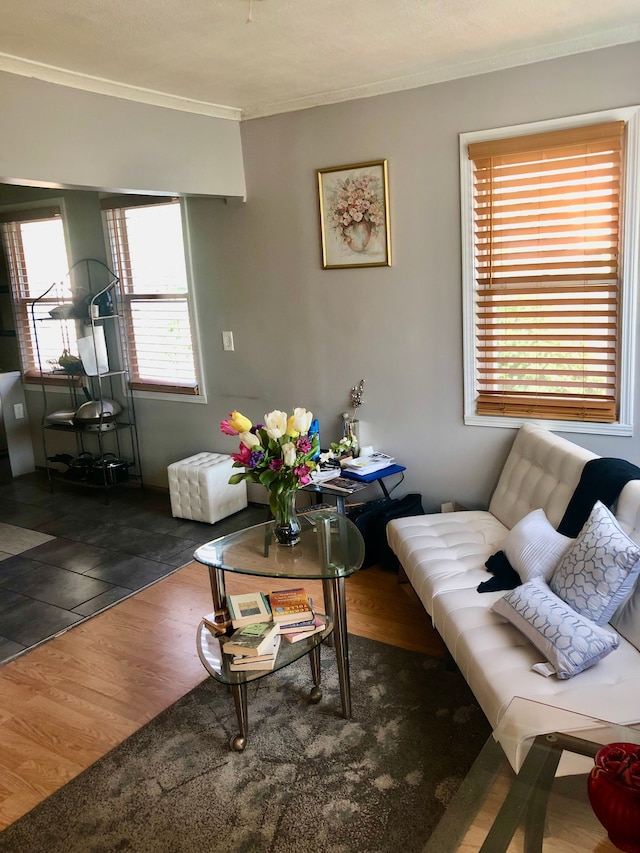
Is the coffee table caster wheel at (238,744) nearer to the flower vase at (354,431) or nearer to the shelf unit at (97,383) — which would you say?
the flower vase at (354,431)

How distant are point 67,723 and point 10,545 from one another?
202 centimetres

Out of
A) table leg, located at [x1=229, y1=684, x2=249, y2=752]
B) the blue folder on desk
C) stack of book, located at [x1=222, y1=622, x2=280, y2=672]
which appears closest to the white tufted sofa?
the blue folder on desk

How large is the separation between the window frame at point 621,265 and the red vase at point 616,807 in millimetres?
2144

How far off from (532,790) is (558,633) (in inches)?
23.7

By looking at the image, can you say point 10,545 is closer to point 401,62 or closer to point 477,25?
point 401,62

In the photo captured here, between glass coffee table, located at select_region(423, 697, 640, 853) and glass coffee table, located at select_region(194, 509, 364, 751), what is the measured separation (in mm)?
791

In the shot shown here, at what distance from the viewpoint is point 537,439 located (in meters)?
3.31

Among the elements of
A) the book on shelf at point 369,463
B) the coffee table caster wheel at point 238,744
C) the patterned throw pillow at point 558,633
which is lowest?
the coffee table caster wheel at point 238,744

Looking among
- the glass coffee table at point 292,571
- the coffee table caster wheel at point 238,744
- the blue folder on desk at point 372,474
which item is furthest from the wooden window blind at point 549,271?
the coffee table caster wheel at point 238,744

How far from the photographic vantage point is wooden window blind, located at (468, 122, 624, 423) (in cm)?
320

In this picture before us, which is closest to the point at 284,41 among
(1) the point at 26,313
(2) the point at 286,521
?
(2) the point at 286,521

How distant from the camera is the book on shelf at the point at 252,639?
2330 millimetres

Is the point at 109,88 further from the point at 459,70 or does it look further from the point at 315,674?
the point at 315,674

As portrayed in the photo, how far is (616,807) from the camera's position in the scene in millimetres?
1381
